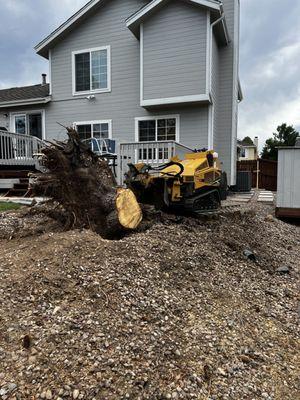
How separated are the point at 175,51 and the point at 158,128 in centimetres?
276

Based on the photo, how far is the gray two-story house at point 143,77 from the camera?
454 inches

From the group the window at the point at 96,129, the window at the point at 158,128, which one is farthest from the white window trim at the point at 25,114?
the window at the point at 158,128

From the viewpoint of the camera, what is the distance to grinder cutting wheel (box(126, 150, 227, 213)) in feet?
20.7

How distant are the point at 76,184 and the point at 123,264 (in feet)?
6.08

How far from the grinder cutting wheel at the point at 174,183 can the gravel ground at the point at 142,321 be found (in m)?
1.26

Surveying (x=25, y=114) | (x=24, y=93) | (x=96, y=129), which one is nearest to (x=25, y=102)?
(x=25, y=114)

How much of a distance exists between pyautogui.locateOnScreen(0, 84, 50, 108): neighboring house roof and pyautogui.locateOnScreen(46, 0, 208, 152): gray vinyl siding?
2.73 ft

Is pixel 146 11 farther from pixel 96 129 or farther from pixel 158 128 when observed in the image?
pixel 96 129

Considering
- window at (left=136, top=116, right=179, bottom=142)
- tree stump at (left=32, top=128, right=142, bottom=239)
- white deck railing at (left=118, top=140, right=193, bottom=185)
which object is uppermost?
window at (left=136, top=116, right=179, bottom=142)

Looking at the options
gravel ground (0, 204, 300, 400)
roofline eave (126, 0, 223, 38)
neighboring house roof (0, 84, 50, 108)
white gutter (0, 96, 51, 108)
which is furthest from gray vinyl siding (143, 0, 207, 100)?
gravel ground (0, 204, 300, 400)

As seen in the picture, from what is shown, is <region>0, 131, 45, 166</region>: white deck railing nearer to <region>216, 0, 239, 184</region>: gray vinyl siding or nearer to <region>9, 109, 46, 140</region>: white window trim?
<region>9, 109, 46, 140</region>: white window trim

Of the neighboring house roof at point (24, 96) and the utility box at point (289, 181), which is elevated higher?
the neighboring house roof at point (24, 96)

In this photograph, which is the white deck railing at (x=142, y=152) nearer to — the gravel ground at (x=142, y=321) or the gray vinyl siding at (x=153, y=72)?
the gray vinyl siding at (x=153, y=72)

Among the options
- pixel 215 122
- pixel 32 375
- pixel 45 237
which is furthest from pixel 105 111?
pixel 32 375
